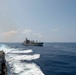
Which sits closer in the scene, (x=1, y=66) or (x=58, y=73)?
(x=1, y=66)

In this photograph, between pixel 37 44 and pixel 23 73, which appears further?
pixel 37 44

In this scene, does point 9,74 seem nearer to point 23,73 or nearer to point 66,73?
point 23,73

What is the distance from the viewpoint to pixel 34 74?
31.1m

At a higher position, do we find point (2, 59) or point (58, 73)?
point (2, 59)

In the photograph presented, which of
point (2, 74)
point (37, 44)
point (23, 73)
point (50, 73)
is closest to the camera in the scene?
point (2, 74)

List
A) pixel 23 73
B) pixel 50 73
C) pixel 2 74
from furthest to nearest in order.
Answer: pixel 50 73 < pixel 23 73 < pixel 2 74

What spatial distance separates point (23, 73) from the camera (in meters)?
32.0

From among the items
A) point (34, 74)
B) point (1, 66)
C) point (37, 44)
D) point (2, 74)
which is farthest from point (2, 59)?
point (37, 44)

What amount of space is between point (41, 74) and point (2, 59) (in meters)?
9.69

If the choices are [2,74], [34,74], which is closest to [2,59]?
[2,74]

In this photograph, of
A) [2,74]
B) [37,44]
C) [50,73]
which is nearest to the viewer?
[2,74]

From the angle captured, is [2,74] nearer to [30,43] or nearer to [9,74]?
[9,74]

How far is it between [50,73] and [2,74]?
1189 centimetres

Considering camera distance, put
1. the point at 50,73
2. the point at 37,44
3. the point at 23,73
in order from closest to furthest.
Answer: the point at 23,73 < the point at 50,73 < the point at 37,44
